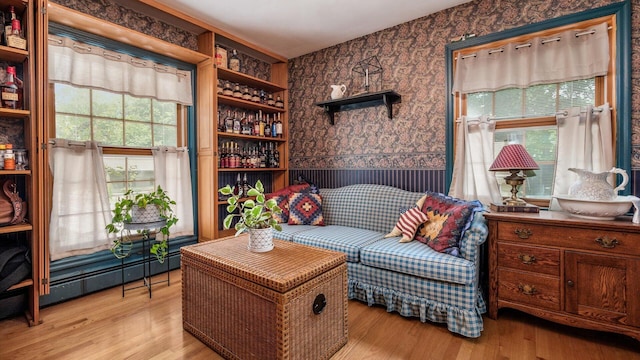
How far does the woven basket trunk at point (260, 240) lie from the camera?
1.84m

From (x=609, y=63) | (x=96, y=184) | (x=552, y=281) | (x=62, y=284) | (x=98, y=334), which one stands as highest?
(x=609, y=63)

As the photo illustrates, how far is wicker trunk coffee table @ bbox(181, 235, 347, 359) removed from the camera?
143cm

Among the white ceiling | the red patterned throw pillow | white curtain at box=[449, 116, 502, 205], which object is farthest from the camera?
the red patterned throw pillow

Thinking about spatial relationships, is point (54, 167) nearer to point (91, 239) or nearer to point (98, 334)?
point (91, 239)

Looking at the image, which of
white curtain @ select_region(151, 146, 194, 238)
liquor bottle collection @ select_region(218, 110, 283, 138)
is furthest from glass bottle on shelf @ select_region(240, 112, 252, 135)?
white curtain @ select_region(151, 146, 194, 238)

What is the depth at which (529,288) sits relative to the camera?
6.47 feet

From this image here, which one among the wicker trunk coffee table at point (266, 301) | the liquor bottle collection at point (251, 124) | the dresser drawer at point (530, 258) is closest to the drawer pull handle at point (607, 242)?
the dresser drawer at point (530, 258)

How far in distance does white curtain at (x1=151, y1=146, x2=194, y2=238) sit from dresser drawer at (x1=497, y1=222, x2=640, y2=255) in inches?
112

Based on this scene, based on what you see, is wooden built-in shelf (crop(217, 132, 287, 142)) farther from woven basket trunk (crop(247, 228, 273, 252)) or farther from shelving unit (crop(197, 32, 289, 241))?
woven basket trunk (crop(247, 228, 273, 252))

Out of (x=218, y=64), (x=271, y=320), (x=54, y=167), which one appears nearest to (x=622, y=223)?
(x=271, y=320)

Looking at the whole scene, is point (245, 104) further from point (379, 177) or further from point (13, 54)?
point (13, 54)

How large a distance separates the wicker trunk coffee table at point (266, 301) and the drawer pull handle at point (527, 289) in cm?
119

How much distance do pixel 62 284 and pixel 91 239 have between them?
0.38 metres

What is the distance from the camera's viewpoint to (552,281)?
1905 mm
